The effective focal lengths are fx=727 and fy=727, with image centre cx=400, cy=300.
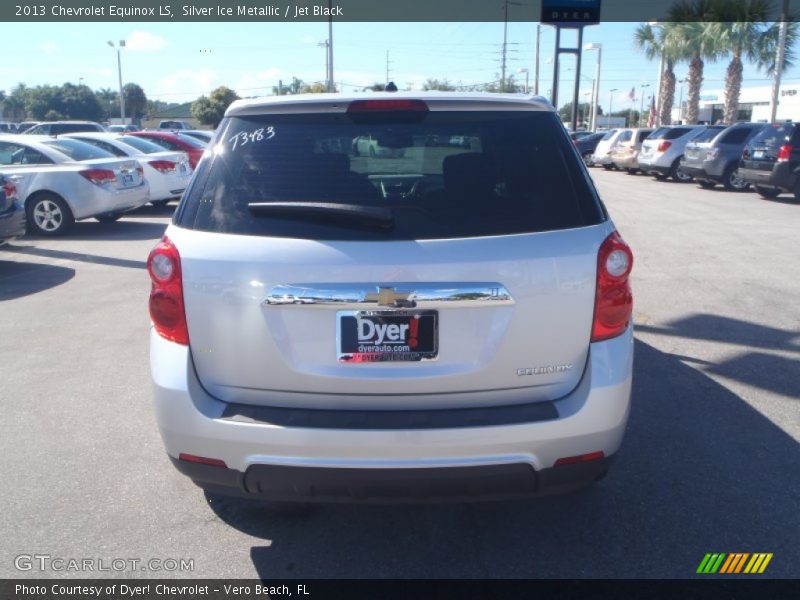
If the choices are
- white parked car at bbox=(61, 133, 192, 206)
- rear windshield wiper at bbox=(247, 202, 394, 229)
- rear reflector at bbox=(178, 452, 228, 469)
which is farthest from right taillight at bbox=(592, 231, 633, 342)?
white parked car at bbox=(61, 133, 192, 206)

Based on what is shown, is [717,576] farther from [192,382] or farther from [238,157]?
[238,157]

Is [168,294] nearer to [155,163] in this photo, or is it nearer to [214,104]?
[155,163]

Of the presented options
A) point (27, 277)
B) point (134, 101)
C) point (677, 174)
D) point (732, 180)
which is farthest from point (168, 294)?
point (134, 101)

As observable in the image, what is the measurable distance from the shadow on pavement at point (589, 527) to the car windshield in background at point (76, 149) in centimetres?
1062

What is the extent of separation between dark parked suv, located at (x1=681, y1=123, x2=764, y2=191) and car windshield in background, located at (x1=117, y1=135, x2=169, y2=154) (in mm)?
14375

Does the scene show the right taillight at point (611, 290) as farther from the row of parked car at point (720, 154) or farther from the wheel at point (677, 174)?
the wheel at point (677, 174)

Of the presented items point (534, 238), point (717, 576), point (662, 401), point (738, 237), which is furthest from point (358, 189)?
point (738, 237)

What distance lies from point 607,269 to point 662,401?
236 cm

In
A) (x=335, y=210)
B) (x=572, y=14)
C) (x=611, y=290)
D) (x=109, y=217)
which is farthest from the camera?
(x=109, y=217)

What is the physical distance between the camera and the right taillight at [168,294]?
283cm

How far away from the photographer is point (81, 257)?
10.1 metres

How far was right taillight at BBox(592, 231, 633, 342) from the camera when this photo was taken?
282cm

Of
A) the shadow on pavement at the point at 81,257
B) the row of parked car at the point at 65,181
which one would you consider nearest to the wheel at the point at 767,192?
the row of parked car at the point at 65,181

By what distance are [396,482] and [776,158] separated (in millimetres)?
16605
